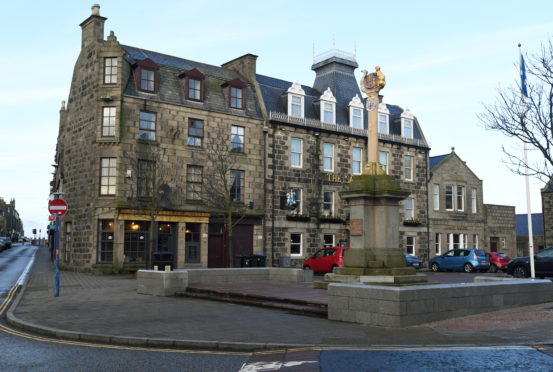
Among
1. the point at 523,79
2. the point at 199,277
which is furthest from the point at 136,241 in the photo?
the point at 523,79

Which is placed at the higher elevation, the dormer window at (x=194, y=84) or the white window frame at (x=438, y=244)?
the dormer window at (x=194, y=84)

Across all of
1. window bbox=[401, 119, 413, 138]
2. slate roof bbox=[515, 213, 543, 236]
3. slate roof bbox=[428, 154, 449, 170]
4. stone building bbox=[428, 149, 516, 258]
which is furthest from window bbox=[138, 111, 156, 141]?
slate roof bbox=[515, 213, 543, 236]

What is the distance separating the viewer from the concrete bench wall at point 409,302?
36.3 feet

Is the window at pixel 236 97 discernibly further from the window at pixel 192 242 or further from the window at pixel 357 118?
the window at pixel 357 118

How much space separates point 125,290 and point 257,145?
1687 centimetres

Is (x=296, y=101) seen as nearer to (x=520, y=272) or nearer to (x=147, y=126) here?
(x=147, y=126)

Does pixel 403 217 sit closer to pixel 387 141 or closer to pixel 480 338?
pixel 387 141

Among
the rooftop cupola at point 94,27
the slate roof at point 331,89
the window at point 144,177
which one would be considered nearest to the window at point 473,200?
the slate roof at point 331,89

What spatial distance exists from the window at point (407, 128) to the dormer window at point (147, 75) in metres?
20.7

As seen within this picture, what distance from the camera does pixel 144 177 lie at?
30.6 metres

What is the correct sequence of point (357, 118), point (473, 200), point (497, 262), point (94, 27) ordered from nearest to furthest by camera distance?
1. point (94, 27)
2. point (497, 262)
3. point (357, 118)
4. point (473, 200)

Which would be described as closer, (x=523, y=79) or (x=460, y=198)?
(x=523, y=79)

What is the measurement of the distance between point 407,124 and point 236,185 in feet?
55.3

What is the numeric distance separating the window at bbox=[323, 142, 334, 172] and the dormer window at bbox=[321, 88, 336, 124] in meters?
1.80
